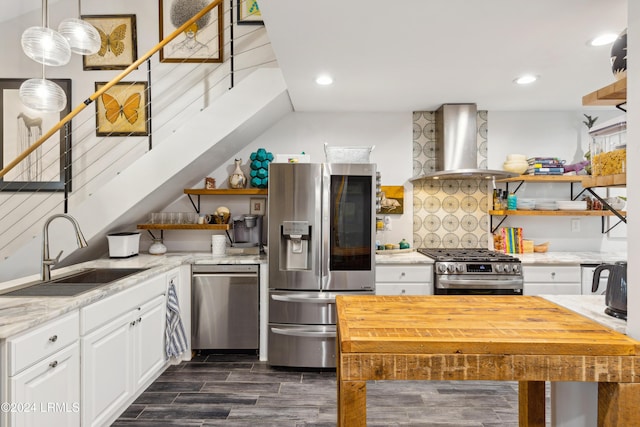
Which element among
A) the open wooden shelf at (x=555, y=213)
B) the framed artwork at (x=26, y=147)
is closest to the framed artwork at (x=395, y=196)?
the open wooden shelf at (x=555, y=213)

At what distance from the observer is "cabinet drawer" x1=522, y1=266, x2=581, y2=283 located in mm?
3330

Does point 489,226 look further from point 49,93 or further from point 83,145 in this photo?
point 83,145

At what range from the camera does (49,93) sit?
2.38 meters

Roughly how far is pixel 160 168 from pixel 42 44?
1.24 metres

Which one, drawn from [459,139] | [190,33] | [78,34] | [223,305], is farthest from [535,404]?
[190,33]

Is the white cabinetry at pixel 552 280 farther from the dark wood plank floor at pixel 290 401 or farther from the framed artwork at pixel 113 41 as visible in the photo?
the framed artwork at pixel 113 41

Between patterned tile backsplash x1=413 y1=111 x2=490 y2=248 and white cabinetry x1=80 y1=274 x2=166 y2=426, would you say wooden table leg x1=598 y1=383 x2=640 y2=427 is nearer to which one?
white cabinetry x1=80 y1=274 x2=166 y2=426

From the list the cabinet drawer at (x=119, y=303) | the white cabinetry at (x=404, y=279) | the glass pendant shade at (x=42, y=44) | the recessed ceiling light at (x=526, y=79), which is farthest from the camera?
the white cabinetry at (x=404, y=279)

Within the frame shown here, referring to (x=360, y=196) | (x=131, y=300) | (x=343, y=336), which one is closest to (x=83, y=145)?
(x=131, y=300)

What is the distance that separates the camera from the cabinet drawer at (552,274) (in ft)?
10.9

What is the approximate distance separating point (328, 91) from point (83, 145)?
2615 millimetres

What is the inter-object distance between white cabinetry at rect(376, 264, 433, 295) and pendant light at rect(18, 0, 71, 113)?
8.94 ft

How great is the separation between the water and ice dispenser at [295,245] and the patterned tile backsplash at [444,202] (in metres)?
1.46

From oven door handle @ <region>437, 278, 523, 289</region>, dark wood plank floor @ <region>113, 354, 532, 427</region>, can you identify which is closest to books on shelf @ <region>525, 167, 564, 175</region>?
oven door handle @ <region>437, 278, 523, 289</region>
